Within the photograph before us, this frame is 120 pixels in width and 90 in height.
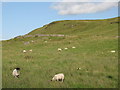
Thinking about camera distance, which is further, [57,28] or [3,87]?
[57,28]

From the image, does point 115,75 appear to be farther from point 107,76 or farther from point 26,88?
point 26,88

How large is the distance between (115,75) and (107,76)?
0.48m

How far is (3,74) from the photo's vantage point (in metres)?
12.0

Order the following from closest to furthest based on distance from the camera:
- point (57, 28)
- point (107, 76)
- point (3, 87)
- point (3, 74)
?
point (3, 87) → point (107, 76) → point (3, 74) → point (57, 28)

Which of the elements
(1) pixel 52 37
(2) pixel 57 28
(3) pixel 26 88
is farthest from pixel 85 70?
(2) pixel 57 28

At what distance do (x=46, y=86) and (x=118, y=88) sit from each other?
3250 mm

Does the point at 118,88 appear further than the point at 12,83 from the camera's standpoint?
No

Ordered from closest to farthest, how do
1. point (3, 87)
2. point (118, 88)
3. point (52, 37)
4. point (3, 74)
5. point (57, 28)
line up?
point (118, 88)
point (3, 87)
point (3, 74)
point (52, 37)
point (57, 28)

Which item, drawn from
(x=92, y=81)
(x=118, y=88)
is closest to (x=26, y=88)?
(x=92, y=81)

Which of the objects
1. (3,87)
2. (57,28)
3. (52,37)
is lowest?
(3,87)

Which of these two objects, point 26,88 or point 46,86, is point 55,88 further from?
point 26,88

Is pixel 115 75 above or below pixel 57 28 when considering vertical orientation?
below

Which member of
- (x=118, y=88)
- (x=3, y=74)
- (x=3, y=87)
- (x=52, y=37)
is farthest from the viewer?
(x=52, y=37)

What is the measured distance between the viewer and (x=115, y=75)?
1090cm
